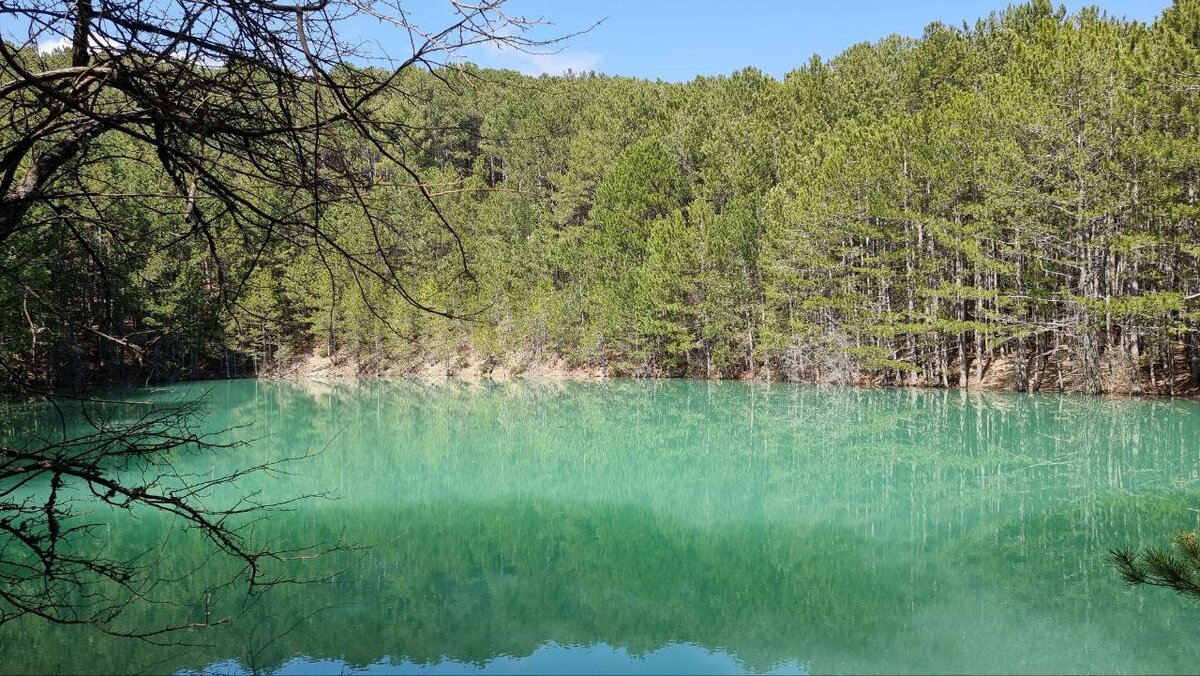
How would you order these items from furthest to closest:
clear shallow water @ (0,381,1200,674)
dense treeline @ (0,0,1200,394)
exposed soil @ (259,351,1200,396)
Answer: exposed soil @ (259,351,1200,396) < dense treeline @ (0,0,1200,394) < clear shallow water @ (0,381,1200,674)

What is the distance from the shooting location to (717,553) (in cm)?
825

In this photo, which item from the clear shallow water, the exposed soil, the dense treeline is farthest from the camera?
the exposed soil

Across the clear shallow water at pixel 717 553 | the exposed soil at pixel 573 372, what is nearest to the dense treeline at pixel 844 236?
the exposed soil at pixel 573 372

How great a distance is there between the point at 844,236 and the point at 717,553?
20.6 m

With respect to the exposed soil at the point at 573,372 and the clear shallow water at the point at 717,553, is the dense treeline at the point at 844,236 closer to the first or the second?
the exposed soil at the point at 573,372

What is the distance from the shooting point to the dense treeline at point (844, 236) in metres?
20.1

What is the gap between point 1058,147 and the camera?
21453 millimetres

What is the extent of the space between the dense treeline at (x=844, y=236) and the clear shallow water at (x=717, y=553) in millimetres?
3496

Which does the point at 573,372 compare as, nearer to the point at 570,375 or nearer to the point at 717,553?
the point at 570,375

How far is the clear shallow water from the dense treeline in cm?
350

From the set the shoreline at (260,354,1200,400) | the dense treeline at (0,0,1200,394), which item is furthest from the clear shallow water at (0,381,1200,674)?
the shoreline at (260,354,1200,400)

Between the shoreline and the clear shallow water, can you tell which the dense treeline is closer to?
the shoreline

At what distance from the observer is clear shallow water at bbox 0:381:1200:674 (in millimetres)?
5688

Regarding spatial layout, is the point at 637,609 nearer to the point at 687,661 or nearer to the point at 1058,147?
the point at 687,661
